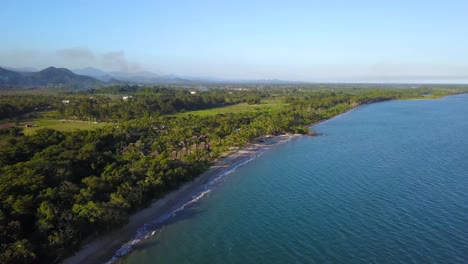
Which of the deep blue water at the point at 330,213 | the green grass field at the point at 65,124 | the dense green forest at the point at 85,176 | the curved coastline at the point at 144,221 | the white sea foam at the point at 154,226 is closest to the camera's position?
the dense green forest at the point at 85,176

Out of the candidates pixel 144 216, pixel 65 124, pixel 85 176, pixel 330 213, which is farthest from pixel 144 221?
pixel 65 124

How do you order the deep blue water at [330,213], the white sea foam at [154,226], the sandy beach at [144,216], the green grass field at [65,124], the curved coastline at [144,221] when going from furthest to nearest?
the green grass field at [65,124], the white sea foam at [154,226], the deep blue water at [330,213], the curved coastline at [144,221], the sandy beach at [144,216]

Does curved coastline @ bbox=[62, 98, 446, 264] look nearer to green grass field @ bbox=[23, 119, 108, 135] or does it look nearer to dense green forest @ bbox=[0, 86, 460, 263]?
dense green forest @ bbox=[0, 86, 460, 263]

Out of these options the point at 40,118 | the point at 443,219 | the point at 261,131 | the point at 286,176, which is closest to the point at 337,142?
the point at 261,131

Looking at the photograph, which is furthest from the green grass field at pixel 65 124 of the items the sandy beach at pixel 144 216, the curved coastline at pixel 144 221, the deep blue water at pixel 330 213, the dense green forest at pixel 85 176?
the deep blue water at pixel 330 213

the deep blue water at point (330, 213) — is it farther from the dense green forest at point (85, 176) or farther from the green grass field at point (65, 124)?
the green grass field at point (65, 124)

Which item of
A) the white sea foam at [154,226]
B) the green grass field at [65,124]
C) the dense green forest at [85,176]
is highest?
the dense green forest at [85,176]

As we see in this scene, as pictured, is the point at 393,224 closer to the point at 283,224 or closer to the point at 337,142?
the point at 283,224

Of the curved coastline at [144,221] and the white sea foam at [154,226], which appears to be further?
the white sea foam at [154,226]
